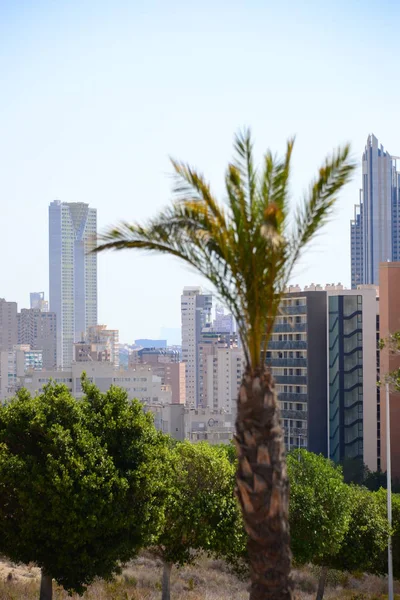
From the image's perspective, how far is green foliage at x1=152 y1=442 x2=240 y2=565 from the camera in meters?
17.9

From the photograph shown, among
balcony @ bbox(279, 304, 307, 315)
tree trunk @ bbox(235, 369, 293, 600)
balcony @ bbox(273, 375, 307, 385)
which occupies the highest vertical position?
balcony @ bbox(279, 304, 307, 315)

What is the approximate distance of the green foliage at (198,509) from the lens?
58.7 feet

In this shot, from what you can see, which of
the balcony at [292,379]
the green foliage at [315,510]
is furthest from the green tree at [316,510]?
the balcony at [292,379]

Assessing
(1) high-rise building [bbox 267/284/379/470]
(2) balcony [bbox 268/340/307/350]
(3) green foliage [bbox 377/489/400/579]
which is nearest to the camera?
(3) green foliage [bbox 377/489/400/579]

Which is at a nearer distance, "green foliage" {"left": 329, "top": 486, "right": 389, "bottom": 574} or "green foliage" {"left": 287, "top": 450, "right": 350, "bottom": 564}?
"green foliage" {"left": 287, "top": 450, "right": 350, "bottom": 564}

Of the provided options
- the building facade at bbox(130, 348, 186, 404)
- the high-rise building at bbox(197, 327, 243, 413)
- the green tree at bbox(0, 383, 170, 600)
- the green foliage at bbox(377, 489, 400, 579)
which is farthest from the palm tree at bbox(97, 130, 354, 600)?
the building facade at bbox(130, 348, 186, 404)

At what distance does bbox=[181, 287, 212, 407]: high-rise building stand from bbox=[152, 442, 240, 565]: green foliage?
162876 mm

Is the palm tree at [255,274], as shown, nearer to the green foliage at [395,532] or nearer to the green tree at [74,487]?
the green tree at [74,487]

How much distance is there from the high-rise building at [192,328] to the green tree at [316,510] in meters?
161

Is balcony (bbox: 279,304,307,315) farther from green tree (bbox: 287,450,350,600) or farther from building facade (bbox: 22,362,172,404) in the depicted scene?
green tree (bbox: 287,450,350,600)

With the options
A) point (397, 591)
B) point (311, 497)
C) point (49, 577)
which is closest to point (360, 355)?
point (397, 591)

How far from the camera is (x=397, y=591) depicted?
25.9 meters

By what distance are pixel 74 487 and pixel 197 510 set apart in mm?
3348

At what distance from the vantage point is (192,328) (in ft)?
628
